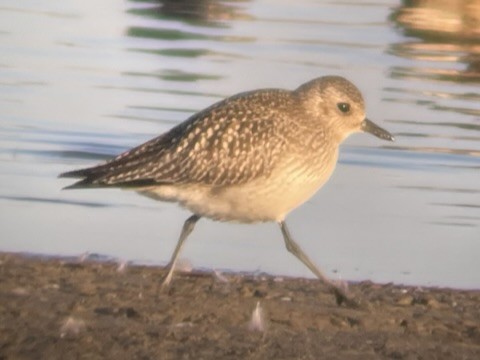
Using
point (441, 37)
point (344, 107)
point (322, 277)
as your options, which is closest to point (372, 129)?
point (344, 107)

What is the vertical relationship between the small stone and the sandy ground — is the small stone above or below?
below

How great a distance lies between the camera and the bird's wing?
945 cm

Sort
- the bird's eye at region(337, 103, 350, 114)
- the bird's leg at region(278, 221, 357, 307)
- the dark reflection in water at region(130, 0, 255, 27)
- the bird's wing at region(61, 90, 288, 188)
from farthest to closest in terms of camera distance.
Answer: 1. the dark reflection in water at region(130, 0, 255, 27)
2. the bird's eye at region(337, 103, 350, 114)
3. the bird's wing at region(61, 90, 288, 188)
4. the bird's leg at region(278, 221, 357, 307)

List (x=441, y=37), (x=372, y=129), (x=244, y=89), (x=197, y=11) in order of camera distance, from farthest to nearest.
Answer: (x=197, y=11) < (x=441, y=37) < (x=244, y=89) < (x=372, y=129)

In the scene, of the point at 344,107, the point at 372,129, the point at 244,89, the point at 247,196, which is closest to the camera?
the point at 247,196

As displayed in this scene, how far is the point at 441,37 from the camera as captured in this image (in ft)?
73.7

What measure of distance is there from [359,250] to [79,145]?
3454 millimetres

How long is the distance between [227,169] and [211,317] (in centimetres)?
126

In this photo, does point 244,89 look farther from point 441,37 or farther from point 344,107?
point 344,107

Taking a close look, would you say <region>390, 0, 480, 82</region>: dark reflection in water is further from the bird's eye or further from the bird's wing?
the bird's wing

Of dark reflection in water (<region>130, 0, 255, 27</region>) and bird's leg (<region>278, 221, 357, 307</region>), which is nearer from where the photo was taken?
bird's leg (<region>278, 221, 357, 307</region>)

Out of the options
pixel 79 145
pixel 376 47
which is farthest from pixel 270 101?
pixel 376 47

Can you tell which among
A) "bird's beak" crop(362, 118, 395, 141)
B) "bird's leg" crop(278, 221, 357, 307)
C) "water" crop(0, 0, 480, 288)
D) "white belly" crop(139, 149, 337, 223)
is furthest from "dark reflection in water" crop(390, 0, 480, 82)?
"white belly" crop(139, 149, 337, 223)

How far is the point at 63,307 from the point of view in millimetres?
8477
